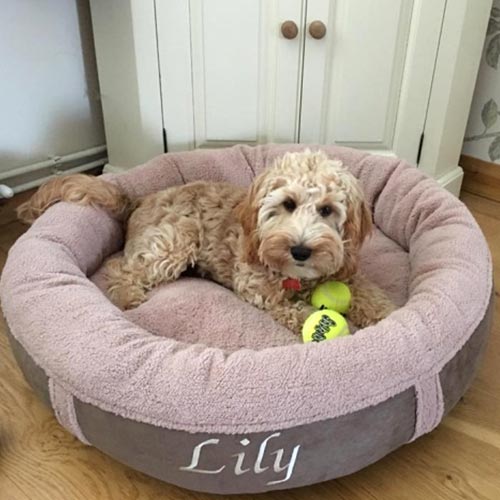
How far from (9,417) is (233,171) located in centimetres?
125

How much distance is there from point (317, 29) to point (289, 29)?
0.37ft

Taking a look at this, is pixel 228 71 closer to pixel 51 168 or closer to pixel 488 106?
pixel 51 168

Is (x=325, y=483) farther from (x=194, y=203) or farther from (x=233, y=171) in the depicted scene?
(x=233, y=171)

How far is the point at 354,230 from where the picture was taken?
1686mm

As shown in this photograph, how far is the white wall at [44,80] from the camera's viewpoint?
249 centimetres

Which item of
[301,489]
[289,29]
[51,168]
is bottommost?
[301,489]

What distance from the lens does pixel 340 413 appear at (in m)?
1.27

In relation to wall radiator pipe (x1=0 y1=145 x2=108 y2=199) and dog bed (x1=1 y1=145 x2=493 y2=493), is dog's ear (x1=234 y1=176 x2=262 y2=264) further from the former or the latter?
wall radiator pipe (x1=0 y1=145 x2=108 y2=199)

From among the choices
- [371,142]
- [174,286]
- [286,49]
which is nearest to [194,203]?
[174,286]

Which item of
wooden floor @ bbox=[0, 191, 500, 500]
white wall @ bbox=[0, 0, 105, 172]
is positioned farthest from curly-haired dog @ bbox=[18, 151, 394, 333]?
white wall @ bbox=[0, 0, 105, 172]

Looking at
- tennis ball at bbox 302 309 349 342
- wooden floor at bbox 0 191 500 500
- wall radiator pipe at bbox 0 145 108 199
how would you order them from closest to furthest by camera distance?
1. wooden floor at bbox 0 191 500 500
2. tennis ball at bbox 302 309 349 342
3. wall radiator pipe at bbox 0 145 108 199

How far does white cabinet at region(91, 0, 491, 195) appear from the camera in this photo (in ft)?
7.80

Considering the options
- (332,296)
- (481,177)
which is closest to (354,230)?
(332,296)

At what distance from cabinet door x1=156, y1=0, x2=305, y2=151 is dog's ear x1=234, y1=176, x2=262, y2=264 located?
928 mm
